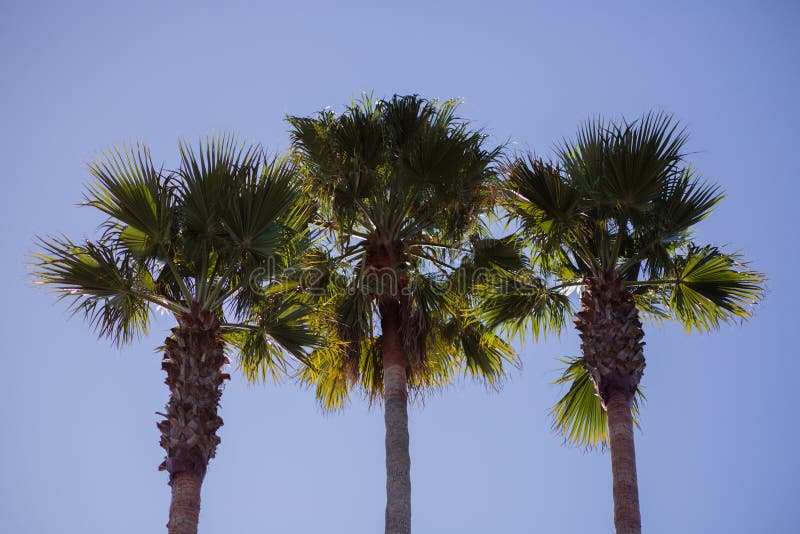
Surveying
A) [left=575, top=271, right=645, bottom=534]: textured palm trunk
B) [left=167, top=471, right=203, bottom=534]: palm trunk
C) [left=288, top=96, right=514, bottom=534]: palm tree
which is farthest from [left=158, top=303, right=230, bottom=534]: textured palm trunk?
[left=575, top=271, right=645, bottom=534]: textured palm trunk

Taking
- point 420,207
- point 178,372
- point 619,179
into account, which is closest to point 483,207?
point 420,207

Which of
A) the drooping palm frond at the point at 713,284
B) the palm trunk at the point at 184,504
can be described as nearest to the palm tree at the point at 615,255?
the drooping palm frond at the point at 713,284

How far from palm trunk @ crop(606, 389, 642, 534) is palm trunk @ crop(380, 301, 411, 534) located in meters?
2.76

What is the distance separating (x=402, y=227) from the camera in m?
17.5

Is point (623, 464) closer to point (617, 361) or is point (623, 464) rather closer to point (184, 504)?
point (617, 361)

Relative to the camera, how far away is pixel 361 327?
17.2 meters

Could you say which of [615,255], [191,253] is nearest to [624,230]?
[615,255]

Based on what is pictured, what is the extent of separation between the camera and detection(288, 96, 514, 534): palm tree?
17.0 metres

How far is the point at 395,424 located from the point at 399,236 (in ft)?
9.95

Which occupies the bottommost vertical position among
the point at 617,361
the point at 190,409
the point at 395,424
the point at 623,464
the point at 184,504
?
the point at 184,504

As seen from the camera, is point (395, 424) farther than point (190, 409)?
Yes

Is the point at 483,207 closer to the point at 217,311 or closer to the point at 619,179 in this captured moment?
the point at 619,179

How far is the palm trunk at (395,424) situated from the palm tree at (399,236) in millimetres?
30

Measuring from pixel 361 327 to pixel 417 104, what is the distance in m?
3.49
